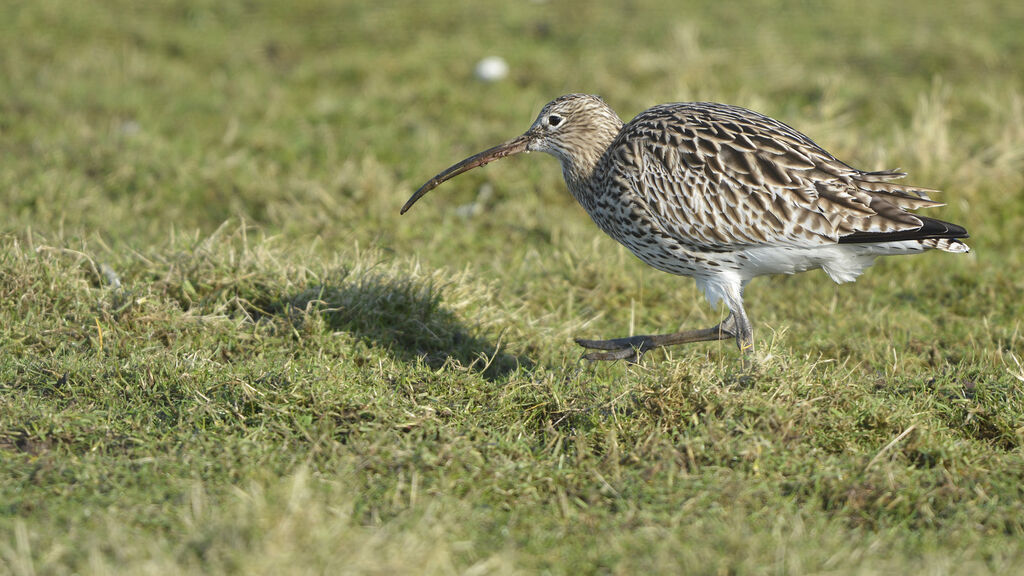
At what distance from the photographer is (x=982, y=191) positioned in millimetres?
7578

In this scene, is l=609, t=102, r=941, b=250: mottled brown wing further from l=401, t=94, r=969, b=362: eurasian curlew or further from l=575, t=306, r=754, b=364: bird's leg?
l=575, t=306, r=754, b=364: bird's leg

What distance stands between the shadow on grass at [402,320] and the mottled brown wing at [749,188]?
43.9 inches

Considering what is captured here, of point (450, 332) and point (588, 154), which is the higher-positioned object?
point (588, 154)

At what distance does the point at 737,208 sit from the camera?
5027mm

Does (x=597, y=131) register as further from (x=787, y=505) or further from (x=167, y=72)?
(x=167, y=72)

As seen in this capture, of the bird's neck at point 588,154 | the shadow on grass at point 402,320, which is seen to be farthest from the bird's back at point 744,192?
the shadow on grass at point 402,320

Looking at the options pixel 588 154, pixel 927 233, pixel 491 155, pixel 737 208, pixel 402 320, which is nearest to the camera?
pixel 927 233

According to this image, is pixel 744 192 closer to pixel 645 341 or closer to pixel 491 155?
pixel 645 341

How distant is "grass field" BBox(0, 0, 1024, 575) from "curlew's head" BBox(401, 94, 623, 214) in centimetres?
81

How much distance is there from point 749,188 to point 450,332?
5.54 feet

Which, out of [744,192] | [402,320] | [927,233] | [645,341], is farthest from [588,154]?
[927,233]

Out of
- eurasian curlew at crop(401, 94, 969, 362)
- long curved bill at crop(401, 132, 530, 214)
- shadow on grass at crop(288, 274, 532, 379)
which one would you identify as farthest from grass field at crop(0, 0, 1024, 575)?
long curved bill at crop(401, 132, 530, 214)

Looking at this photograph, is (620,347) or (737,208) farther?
(620,347)

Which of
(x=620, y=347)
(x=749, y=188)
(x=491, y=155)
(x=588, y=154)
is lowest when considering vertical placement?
(x=620, y=347)
